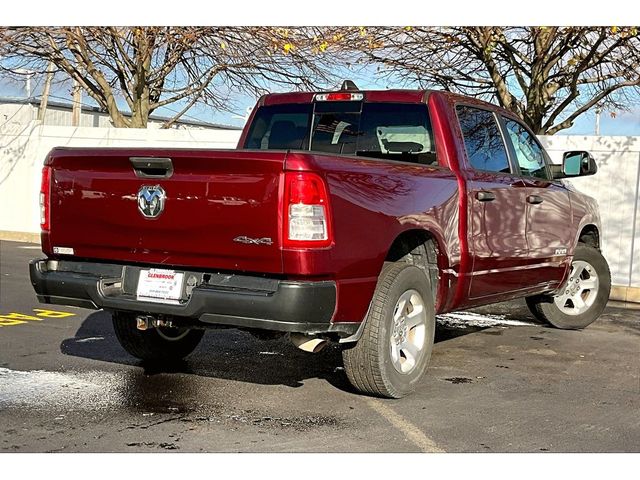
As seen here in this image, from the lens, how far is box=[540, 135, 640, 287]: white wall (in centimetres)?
1115

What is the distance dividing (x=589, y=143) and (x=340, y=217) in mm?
7674

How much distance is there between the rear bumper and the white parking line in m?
0.59

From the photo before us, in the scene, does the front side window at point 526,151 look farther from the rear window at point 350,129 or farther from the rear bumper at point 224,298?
the rear bumper at point 224,298

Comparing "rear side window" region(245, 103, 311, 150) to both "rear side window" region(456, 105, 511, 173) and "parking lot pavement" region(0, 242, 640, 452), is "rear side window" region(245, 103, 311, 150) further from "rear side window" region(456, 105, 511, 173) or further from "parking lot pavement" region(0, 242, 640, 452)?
"parking lot pavement" region(0, 242, 640, 452)

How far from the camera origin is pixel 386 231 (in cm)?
513

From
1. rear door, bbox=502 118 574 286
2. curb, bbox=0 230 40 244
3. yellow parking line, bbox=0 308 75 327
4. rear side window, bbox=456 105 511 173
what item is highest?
rear side window, bbox=456 105 511 173

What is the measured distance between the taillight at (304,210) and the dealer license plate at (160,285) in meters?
0.78

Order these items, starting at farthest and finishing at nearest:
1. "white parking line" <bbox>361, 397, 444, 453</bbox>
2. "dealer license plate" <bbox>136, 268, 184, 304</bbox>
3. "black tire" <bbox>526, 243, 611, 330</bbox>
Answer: "black tire" <bbox>526, 243, 611, 330</bbox>, "dealer license plate" <bbox>136, 268, 184, 304</bbox>, "white parking line" <bbox>361, 397, 444, 453</bbox>

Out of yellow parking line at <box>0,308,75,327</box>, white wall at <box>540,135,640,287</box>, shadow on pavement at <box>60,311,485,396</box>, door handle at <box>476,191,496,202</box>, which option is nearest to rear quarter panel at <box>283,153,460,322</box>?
door handle at <box>476,191,496,202</box>

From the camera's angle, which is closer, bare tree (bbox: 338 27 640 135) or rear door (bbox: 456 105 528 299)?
rear door (bbox: 456 105 528 299)

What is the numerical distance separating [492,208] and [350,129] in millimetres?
1244

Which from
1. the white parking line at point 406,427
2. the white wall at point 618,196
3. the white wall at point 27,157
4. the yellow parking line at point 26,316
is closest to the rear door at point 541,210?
the white parking line at point 406,427

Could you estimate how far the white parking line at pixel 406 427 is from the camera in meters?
4.50

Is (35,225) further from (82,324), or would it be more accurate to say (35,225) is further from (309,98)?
(309,98)
